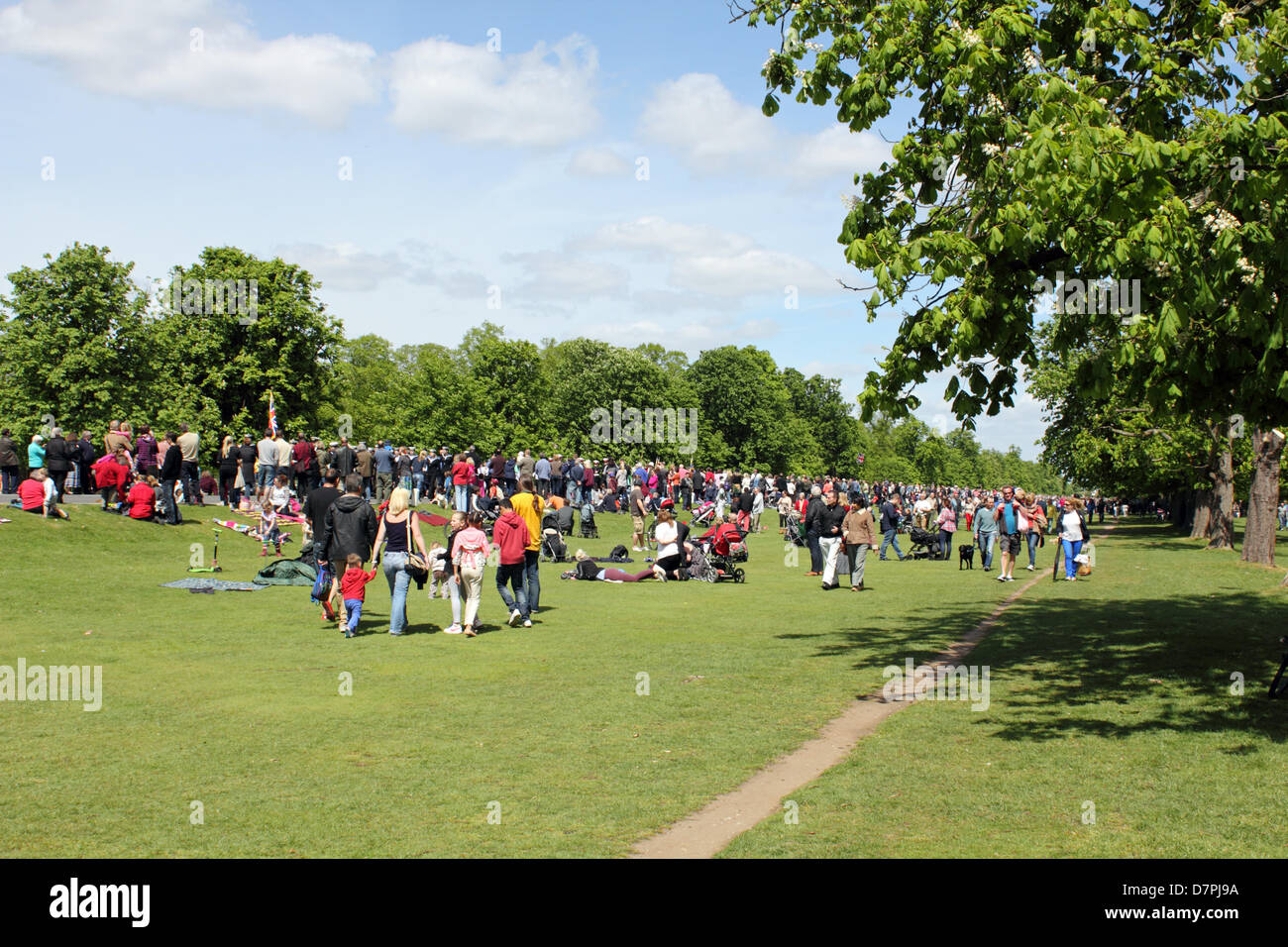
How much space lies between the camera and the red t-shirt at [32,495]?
952 inches

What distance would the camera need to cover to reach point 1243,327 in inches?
370

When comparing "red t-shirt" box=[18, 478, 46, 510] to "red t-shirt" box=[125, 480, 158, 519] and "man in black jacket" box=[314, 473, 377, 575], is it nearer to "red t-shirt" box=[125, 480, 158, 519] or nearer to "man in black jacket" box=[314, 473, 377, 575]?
"red t-shirt" box=[125, 480, 158, 519]

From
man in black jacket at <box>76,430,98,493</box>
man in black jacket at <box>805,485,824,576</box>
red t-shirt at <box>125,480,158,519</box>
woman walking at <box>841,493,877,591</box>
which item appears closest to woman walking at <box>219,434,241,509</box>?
man in black jacket at <box>76,430,98,493</box>

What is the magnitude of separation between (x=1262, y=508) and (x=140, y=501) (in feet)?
102

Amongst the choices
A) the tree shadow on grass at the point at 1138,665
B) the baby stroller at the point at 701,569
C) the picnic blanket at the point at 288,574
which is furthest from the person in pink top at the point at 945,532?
the picnic blanket at the point at 288,574

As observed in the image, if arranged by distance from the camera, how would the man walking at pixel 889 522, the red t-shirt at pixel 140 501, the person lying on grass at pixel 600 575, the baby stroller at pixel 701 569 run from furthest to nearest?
1. the man walking at pixel 889 522
2. the red t-shirt at pixel 140 501
3. the baby stroller at pixel 701 569
4. the person lying on grass at pixel 600 575

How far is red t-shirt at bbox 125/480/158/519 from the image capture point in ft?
84.9

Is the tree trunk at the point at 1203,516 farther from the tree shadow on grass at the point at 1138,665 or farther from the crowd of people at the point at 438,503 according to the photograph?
the tree shadow on grass at the point at 1138,665

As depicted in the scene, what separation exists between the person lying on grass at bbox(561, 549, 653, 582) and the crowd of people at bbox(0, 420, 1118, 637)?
1.1 inches

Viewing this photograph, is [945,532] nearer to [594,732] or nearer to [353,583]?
[353,583]

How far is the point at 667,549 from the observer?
23141 mm

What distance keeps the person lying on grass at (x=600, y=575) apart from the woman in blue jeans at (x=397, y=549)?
27.7 feet

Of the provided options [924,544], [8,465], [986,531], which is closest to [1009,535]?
[986,531]
